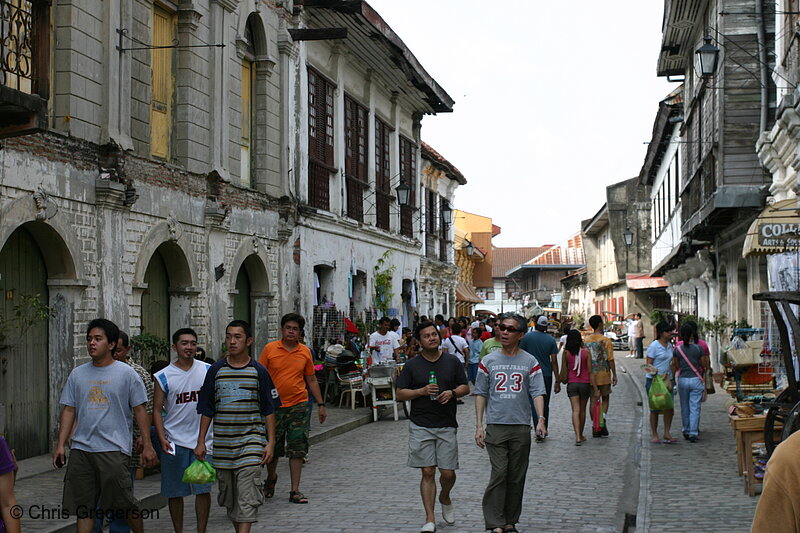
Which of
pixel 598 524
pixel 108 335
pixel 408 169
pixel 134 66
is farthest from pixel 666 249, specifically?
pixel 108 335

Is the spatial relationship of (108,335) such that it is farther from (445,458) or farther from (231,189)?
(231,189)

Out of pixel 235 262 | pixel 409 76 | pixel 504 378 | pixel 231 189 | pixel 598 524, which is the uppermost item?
pixel 409 76

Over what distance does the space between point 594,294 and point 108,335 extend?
2317 inches

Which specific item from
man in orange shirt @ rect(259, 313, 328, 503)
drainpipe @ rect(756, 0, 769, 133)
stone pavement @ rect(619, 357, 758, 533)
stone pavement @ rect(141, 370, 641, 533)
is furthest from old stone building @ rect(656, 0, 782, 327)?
man in orange shirt @ rect(259, 313, 328, 503)

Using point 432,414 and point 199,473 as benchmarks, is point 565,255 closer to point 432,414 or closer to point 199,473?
point 432,414

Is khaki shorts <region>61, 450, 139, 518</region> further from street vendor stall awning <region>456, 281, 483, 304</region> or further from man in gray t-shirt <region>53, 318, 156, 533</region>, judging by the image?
street vendor stall awning <region>456, 281, 483, 304</region>

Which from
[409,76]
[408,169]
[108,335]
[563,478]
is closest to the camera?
[108,335]

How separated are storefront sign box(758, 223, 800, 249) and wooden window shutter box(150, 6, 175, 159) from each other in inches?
331

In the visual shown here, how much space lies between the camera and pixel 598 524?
8633 millimetres

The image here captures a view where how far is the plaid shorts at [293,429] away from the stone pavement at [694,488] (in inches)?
Answer: 127

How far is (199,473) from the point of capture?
7281 mm

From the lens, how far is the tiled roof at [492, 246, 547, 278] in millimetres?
110625

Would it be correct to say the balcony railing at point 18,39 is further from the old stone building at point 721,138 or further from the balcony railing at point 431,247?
the balcony railing at point 431,247

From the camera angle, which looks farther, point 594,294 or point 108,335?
point 594,294
